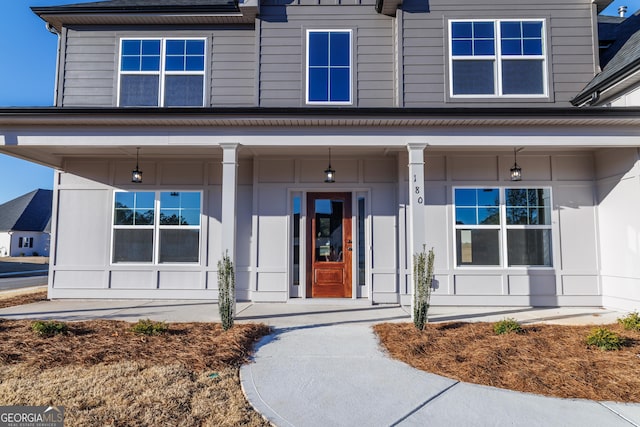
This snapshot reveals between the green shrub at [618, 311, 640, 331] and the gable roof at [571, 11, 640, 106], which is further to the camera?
the gable roof at [571, 11, 640, 106]

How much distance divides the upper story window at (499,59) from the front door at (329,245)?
10.5ft

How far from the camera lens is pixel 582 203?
280 inches

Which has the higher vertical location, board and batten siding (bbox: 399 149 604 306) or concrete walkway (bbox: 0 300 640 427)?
board and batten siding (bbox: 399 149 604 306)

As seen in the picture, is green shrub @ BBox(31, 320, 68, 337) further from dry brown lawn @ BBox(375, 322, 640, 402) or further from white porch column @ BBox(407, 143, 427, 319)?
white porch column @ BBox(407, 143, 427, 319)

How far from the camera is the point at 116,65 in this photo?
783 cm

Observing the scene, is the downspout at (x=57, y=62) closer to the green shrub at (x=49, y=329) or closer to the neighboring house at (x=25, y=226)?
the green shrub at (x=49, y=329)

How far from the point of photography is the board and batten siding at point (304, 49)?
7413mm

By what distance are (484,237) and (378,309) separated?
98.9 inches

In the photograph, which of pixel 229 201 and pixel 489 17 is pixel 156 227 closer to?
pixel 229 201

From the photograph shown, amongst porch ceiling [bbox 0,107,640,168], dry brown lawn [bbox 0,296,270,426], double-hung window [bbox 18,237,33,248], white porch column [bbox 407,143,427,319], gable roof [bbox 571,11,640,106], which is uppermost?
gable roof [bbox 571,11,640,106]

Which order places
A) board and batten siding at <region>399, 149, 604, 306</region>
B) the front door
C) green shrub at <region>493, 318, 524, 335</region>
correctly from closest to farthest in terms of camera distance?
green shrub at <region>493, 318, 524, 335</region>, board and batten siding at <region>399, 149, 604, 306</region>, the front door

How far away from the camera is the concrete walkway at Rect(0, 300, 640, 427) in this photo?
2797 millimetres

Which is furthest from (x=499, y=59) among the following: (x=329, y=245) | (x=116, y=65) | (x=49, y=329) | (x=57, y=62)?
(x=57, y=62)
